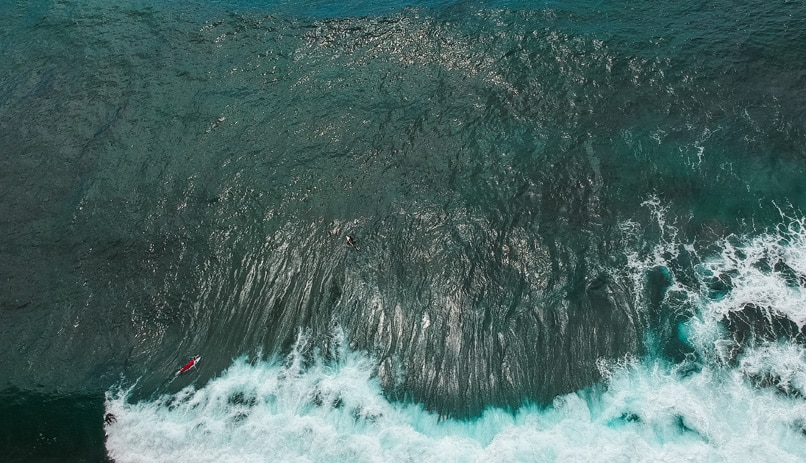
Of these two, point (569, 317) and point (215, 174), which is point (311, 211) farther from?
point (569, 317)

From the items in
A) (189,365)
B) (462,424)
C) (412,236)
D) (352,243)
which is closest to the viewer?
(462,424)

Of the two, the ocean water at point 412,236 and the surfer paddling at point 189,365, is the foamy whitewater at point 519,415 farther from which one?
the surfer paddling at point 189,365

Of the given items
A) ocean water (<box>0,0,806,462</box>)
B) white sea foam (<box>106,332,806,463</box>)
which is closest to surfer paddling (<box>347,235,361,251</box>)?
ocean water (<box>0,0,806,462</box>)

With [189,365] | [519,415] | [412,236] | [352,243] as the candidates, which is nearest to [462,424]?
[519,415]

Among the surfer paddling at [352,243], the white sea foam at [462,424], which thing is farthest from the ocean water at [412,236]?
the surfer paddling at [352,243]

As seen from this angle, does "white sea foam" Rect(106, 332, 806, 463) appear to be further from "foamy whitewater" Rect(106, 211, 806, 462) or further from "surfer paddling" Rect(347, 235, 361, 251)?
"surfer paddling" Rect(347, 235, 361, 251)

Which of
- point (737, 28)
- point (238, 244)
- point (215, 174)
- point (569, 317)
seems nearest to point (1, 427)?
point (238, 244)

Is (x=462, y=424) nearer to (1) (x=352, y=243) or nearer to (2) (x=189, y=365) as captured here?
(1) (x=352, y=243)
